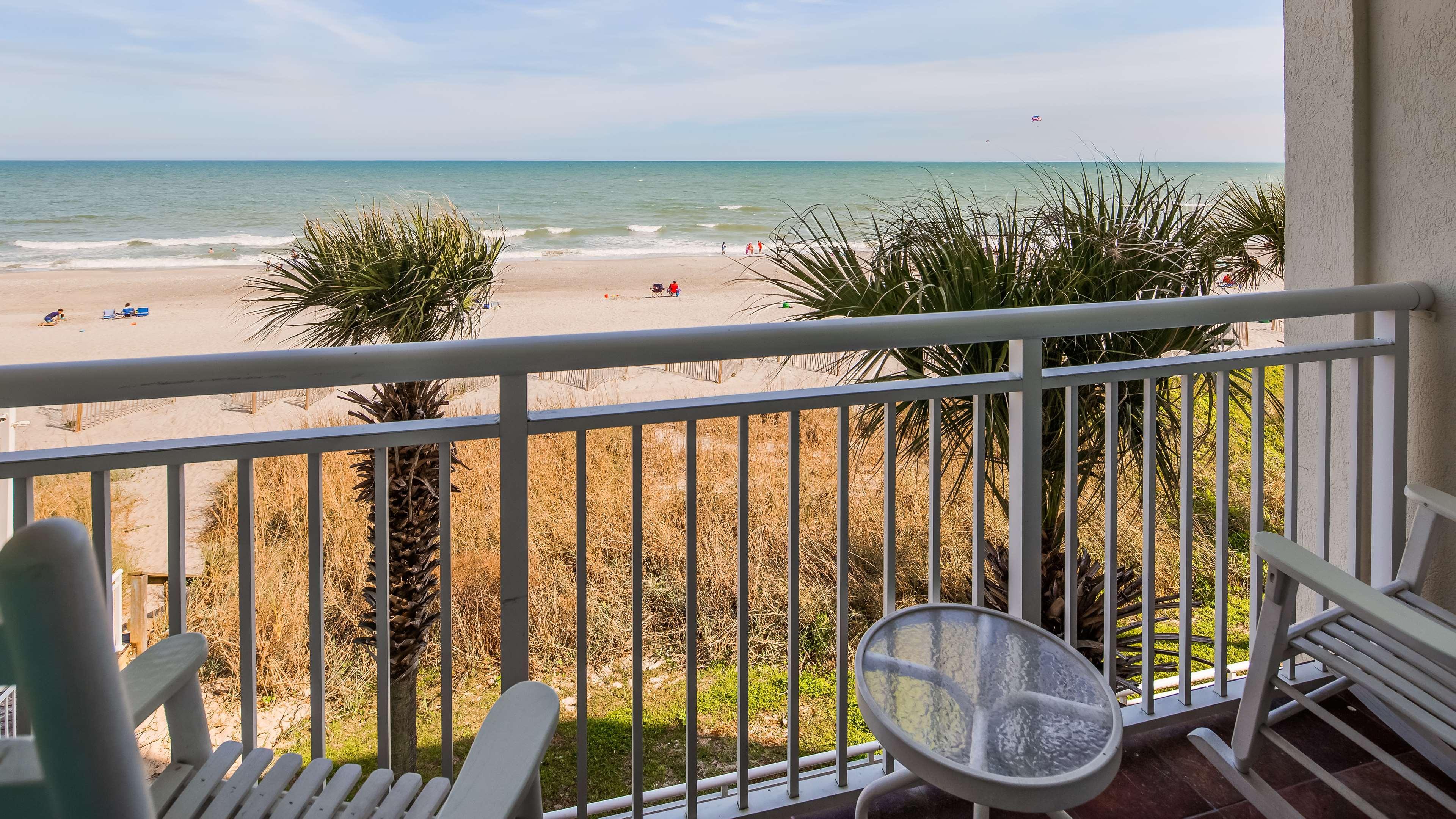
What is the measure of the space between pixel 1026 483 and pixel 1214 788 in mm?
714

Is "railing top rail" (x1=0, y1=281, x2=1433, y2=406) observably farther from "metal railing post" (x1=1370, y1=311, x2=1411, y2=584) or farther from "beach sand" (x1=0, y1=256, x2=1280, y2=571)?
"beach sand" (x1=0, y1=256, x2=1280, y2=571)

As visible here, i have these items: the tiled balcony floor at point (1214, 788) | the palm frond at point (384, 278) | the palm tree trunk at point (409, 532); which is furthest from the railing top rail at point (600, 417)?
the palm frond at point (384, 278)

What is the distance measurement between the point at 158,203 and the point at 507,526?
2787 cm

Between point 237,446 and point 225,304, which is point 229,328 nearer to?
point 225,304

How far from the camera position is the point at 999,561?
9.70 feet

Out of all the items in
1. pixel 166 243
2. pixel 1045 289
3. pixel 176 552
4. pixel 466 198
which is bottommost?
pixel 176 552

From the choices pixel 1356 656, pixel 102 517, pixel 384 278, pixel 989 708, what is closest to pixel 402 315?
pixel 384 278

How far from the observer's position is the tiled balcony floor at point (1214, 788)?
164cm

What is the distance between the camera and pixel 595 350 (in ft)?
4.26

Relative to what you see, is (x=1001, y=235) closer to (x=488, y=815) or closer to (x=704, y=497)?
(x=488, y=815)

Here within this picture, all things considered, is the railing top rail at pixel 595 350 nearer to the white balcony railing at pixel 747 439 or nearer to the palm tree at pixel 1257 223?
the white balcony railing at pixel 747 439

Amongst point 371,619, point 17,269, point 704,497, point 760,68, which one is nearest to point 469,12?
point 760,68

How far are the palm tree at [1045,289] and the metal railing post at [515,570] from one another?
1555mm

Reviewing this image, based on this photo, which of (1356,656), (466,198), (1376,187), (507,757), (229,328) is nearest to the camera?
(507,757)
